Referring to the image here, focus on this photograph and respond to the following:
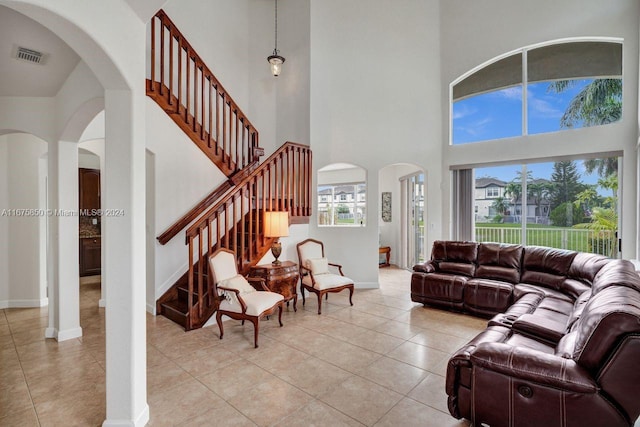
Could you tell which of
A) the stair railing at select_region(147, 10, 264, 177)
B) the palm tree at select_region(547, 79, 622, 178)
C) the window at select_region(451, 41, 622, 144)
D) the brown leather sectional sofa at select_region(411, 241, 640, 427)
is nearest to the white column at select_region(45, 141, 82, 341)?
the stair railing at select_region(147, 10, 264, 177)

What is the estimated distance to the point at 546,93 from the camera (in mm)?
5359

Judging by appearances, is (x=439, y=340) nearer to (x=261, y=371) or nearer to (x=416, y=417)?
(x=416, y=417)

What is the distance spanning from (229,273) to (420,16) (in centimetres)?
587

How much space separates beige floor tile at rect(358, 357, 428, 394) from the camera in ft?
8.86

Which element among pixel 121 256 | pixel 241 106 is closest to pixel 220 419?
pixel 121 256

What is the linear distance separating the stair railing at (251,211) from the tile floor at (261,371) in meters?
0.88

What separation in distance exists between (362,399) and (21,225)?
5544 millimetres

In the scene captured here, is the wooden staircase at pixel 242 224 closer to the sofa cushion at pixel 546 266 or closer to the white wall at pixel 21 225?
the white wall at pixel 21 225

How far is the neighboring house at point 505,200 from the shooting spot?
545 cm

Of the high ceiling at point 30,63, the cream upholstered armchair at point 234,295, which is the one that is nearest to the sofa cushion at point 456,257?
the cream upholstered armchair at point 234,295

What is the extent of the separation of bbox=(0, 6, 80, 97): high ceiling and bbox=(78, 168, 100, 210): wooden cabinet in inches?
152

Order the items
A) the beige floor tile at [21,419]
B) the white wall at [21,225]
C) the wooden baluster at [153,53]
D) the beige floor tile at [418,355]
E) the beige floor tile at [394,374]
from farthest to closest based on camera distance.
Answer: the white wall at [21,225]
the wooden baluster at [153,53]
the beige floor tile at [418,355]
the beige floor tile at [394,374]
the beige floor tile at [21,419]

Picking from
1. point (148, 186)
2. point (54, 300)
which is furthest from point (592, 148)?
point (54, 300)

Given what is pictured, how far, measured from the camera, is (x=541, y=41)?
5301 mm
